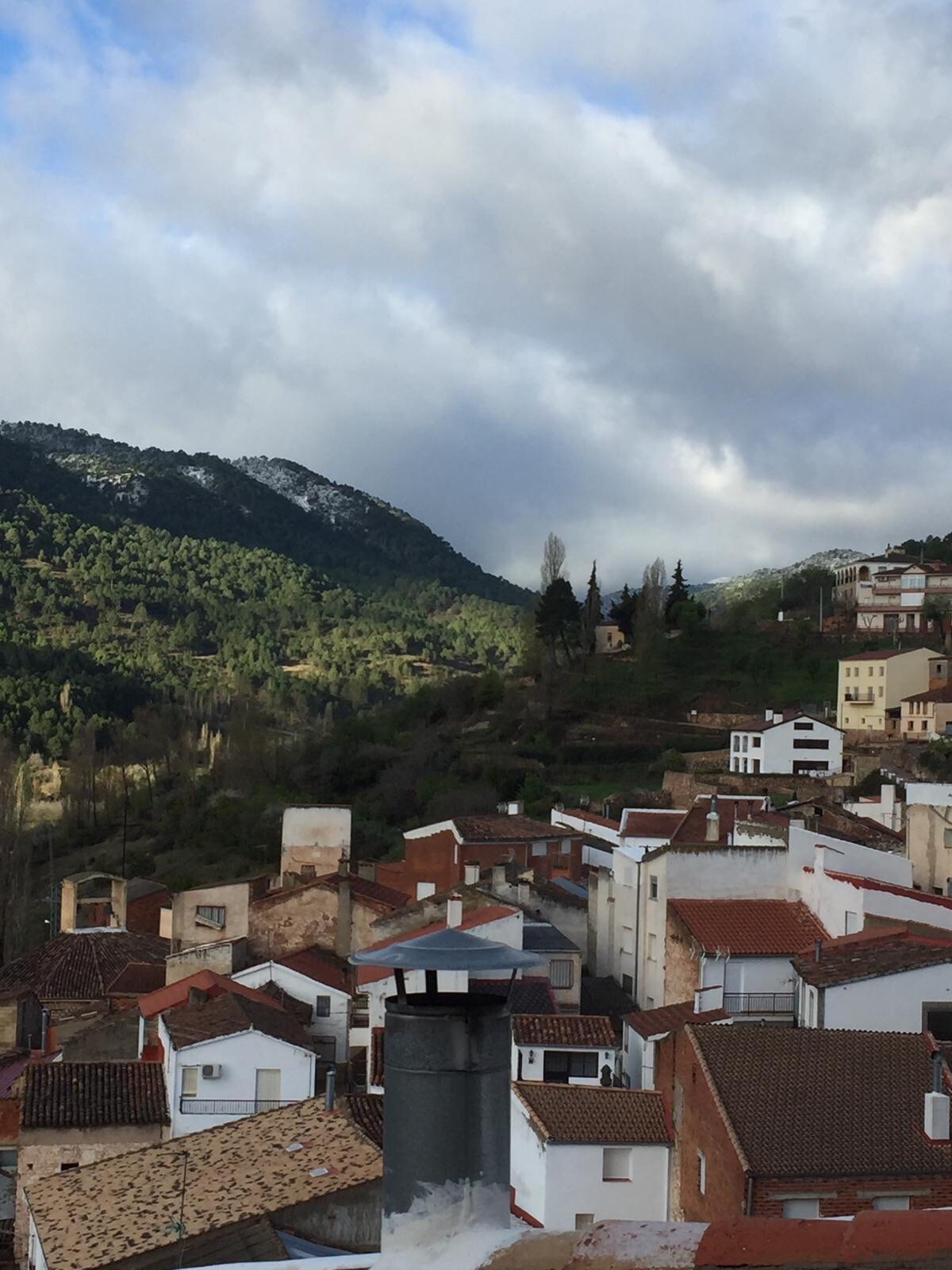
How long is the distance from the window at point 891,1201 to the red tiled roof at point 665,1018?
14.2ft

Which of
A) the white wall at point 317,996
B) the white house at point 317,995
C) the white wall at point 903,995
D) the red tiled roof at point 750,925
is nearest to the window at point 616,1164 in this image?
the white wall at point 903,995

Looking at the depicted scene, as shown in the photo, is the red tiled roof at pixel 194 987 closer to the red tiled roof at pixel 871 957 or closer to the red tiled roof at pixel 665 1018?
the red tiled roof at pixel 665 1018

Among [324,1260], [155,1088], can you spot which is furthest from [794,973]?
[324,1260]

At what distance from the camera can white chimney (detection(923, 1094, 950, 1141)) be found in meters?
16.0

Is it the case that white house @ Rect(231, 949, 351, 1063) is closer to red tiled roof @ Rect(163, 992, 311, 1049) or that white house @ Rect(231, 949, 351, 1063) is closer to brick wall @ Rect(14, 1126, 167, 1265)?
red tiled roof @ Rect(163, 992, 311, 1049)

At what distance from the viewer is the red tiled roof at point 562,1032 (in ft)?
71.4

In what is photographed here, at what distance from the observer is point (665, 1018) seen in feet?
70.1

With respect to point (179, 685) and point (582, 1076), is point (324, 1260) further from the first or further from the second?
point (179, 685)

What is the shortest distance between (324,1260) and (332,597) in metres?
131

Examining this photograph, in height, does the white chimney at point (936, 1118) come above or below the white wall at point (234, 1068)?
above

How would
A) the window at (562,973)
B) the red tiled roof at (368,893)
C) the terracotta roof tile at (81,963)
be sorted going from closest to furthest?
1. the window at (562,973)
2. the terracotta roof tile at (81,963)
3. the red tiled roof at (368,893)

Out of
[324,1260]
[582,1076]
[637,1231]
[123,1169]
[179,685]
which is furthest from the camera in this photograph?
[179,685]

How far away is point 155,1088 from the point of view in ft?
73.0

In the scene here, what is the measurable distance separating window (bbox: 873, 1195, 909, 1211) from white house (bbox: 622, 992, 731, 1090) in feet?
13.1
